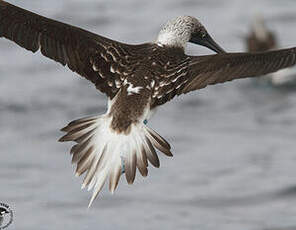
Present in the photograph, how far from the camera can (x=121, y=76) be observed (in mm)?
7973

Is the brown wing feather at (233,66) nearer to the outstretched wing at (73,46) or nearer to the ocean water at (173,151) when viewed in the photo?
the outstretched wing at (73,46)

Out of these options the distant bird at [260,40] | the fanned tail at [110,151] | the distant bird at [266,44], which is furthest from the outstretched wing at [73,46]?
the distant bird at [260,40]

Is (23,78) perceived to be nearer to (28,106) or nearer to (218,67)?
(28,106)

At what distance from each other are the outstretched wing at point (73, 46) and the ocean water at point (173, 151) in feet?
7.09

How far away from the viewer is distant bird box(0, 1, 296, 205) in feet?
25.1

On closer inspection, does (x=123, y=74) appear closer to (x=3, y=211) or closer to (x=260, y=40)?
(x=3, y=211)

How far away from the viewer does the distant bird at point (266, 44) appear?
45.7 ft

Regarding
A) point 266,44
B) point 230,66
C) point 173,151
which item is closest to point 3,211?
point 230,66

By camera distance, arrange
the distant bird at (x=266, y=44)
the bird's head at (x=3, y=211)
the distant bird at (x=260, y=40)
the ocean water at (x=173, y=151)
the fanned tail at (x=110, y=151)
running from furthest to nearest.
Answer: the distant bird at (x=260, y=40) → the distant bird at (x=266, y=44) → the ocean water at (x=173, y=151) → the bird's head at (x=3, y=211) → the fanned tail at (x=110, y=151)

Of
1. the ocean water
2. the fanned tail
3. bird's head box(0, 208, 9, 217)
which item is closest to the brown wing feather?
the fanned tail

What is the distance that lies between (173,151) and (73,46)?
3758 millimetres

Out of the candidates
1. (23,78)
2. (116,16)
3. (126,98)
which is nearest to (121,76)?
(126,98)

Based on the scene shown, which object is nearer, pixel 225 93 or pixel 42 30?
pixel 42 30

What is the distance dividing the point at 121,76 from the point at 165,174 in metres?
3.49
